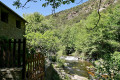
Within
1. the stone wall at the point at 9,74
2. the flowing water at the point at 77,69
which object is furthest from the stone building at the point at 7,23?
the flowing water at the point at 77,69

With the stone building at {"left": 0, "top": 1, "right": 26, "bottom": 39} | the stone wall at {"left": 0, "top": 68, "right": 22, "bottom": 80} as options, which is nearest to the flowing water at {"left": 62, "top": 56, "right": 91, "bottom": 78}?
the stone building at {"left": 0, "top": 1, "right": 26, "bottom": 39}

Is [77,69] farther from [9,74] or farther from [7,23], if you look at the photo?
[9,74]

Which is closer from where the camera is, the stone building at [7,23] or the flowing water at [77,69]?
the stone building at [7,23]

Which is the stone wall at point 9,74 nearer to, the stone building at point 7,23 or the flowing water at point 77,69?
the stone building at point 7,23

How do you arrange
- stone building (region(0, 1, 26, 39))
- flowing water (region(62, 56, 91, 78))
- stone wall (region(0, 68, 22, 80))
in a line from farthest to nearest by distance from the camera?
1. flowing water (region(62, 56, 91, 78))
2. stone building (region(0, 1, 26, 39))
3. stone wall (region(0, 68, 22, 80))

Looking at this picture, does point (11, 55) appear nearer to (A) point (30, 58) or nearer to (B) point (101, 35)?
(A) point (30, 58)

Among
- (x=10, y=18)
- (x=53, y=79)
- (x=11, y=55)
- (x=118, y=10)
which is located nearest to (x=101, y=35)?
(x=118, y=10)

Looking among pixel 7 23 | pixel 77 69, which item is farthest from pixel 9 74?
pixel 77 69

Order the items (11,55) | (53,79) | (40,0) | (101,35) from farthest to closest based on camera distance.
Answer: (101,35)
(53,79)
(11,55)
(40,0)

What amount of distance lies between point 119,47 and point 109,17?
17.9 feet

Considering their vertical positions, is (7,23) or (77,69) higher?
(7,23)

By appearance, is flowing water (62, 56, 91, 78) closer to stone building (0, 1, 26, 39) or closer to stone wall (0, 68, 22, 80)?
stone building (0, 1, 26, 39)

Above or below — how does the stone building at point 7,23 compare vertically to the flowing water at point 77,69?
above

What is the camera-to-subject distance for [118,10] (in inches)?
612
